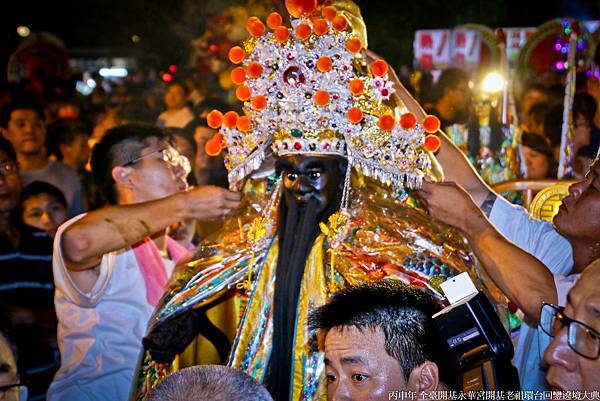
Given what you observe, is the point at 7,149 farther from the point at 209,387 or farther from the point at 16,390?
the point at 209,387

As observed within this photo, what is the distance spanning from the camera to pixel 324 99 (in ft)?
10.3

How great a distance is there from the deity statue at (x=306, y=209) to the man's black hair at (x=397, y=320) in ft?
1.83

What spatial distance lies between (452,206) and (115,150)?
1868mm

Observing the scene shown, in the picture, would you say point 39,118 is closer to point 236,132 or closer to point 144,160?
point 144,160

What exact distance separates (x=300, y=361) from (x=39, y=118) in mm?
4033

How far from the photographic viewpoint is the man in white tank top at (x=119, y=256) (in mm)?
3590

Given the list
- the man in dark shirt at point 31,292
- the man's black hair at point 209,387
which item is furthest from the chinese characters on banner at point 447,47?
the man's black hair at point 209,387

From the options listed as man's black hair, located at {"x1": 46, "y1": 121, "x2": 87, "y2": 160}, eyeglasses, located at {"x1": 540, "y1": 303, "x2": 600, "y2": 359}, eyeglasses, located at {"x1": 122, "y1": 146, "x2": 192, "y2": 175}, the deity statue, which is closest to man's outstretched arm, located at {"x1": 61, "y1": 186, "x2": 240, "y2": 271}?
the deity statue

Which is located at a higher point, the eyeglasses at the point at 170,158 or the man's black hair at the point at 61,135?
the man's black hair at the point at 61,135

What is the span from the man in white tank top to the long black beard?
1.23 feet

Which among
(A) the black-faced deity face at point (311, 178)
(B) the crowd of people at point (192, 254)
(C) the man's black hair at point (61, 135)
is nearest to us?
(B) the crowd of people at point (192, 254)

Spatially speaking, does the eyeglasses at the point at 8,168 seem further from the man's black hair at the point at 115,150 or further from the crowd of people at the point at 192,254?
the man's black hair at the point at 115,150

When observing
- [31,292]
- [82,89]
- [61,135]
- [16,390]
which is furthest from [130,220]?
Result: [82,89]

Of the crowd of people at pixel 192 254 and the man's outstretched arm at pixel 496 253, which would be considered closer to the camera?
the crowd of people at pixel 192 254
